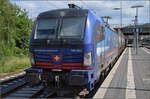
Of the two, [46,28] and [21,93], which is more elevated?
[46,28]

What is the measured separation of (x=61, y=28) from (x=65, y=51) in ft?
2.65

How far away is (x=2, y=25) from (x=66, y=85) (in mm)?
26627

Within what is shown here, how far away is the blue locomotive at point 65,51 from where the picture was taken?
20.1 ft

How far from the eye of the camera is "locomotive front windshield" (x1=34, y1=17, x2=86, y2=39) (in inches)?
251

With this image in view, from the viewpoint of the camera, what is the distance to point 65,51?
630 centimetres

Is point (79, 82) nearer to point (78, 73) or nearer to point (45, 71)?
point (78, 73)

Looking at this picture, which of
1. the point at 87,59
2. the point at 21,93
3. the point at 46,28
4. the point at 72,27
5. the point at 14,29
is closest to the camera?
the point at 87,59

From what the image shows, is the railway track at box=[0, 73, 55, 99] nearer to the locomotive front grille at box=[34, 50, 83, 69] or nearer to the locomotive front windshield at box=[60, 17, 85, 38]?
the locomotive front grille at box=[34, 50, 83, 69]

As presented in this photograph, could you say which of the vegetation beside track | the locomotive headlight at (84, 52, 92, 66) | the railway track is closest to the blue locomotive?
the locomotive headlight at (84, 52, 92, 66)

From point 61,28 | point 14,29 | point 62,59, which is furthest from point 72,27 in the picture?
point 14,29

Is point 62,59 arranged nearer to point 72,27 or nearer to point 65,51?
point 65,51

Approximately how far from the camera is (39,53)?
261 inches

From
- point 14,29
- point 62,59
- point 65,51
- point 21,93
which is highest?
point 14,29

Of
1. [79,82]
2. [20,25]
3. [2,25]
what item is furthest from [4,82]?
[20,25]
